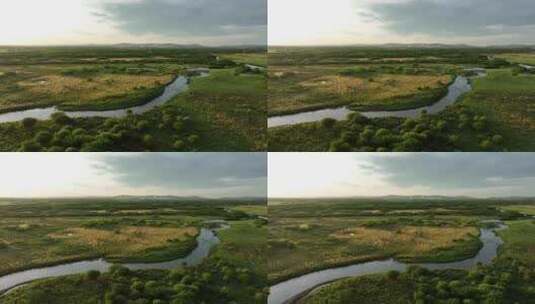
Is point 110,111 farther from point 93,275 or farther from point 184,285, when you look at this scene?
point 184,285

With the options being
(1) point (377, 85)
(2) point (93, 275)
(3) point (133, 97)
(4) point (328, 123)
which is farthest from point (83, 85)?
(1) point (377, 85)

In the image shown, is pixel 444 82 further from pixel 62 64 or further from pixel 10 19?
pixel 10 19

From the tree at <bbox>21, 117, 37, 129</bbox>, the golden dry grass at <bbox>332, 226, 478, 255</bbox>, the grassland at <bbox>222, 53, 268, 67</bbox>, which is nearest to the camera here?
the tree at <bbox>21, 117, 37, 129</bbox>

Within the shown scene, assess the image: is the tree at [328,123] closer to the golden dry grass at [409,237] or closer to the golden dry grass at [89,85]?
→ the golden dry grass at [409,237]

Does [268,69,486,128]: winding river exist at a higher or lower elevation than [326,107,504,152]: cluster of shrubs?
higher

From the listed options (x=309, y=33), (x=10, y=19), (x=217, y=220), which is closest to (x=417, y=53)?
(x=309, y=33)

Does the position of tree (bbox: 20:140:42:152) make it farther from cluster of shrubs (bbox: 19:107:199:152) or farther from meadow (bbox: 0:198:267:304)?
meadow (bbox: 0:198:267:304)

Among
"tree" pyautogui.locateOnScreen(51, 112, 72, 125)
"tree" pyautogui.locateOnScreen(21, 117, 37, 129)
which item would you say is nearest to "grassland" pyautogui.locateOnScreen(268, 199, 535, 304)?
"tree" pyautogui.locateOnScreen(51, 112, 72, 125)

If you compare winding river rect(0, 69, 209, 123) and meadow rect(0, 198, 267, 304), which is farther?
winding river rect(0, 69, 209, 123)
